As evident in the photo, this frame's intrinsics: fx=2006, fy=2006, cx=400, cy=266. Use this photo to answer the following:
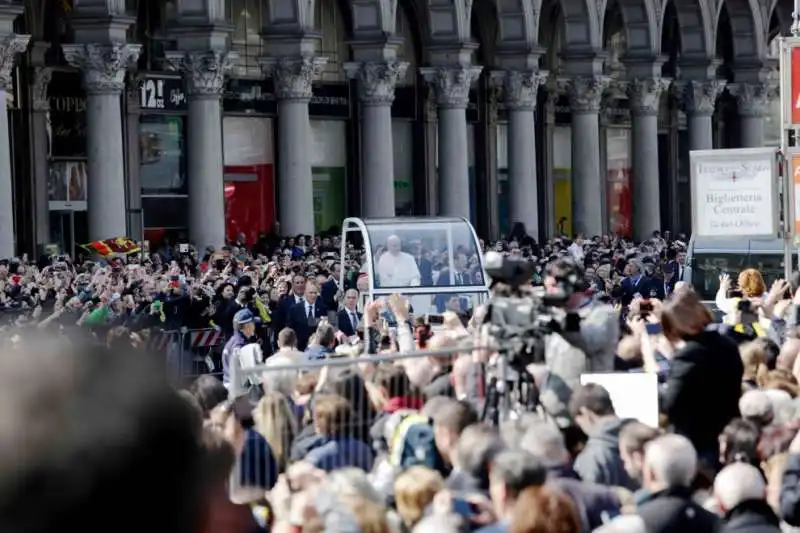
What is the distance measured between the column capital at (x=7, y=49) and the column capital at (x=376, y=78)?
41.2ft

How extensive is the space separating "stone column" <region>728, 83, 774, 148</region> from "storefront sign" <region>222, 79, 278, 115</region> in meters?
20.1

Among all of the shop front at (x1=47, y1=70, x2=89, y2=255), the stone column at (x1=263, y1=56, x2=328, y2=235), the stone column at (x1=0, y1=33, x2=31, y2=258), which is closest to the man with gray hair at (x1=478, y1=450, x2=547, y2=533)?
the stone column at (x1=0, y1=33, x2=31, y2=258)

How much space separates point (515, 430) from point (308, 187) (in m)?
37.6

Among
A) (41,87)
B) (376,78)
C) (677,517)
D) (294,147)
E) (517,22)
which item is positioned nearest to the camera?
Answer: (677,517)

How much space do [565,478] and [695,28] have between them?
55042mm

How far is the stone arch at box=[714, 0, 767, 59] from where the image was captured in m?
64.4

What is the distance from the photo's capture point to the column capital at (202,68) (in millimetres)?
41469

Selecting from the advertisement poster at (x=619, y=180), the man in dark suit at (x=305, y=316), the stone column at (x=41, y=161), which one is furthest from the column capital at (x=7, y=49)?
the advertisement poster at (x=619, y=180)

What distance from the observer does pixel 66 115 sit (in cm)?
4544

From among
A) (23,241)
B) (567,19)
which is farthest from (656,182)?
(23,241)

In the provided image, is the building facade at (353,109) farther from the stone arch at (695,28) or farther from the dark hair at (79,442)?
the dark hair at (79,442)

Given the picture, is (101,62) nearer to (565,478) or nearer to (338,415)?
(338,415)

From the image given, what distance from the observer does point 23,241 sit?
147ft

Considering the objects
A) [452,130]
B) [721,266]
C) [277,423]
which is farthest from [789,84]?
[452,130]
